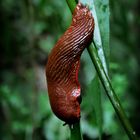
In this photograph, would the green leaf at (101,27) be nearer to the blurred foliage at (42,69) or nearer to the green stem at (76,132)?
the green stem at (76,132)

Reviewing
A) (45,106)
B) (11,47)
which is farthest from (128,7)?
(45,106)

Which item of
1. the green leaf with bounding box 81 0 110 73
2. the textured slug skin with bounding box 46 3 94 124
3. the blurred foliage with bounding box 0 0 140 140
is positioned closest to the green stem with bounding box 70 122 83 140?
the textured slug skin with bounding box 46 3 94 124

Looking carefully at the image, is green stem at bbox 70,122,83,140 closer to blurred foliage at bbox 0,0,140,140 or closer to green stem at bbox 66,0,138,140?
green stem at bbox 66,0,138,140

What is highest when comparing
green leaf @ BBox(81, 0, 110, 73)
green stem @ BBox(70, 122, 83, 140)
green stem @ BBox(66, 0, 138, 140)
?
green leaf @ BBox(81, 0, 110, 73)

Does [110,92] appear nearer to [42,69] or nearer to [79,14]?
[79,14]

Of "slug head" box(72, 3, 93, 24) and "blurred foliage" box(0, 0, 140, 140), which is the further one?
"blurred foliage" box(0, 0, 140, 140)

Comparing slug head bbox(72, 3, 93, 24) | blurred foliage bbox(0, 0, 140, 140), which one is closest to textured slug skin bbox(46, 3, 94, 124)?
slug head bbox(72, 3, 93, 24)

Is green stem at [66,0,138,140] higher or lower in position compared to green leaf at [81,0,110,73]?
lower
